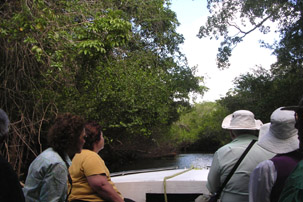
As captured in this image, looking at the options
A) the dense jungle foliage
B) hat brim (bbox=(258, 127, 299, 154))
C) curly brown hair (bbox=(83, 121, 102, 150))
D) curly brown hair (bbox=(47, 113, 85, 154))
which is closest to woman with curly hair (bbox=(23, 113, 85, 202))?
curly brown hair (bbox=(47, 113, 85, 154))

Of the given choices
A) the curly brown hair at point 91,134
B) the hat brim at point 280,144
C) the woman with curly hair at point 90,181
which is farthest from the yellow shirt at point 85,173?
the hat brim at point 280,144

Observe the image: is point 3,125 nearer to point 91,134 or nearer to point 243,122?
point 91,134

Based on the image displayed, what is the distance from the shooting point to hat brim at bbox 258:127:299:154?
1.99 metres

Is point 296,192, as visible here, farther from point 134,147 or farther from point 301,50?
point 134,147

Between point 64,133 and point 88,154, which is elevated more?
point 64,133

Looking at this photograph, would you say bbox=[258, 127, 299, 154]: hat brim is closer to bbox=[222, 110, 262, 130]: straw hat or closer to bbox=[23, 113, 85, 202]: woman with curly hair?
bbox=[222, 110, 262, 130]: straw hat

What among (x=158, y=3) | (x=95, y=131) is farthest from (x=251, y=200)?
(x=158, y=3)

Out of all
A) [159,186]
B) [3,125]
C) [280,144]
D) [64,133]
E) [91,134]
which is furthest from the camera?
[159,186]

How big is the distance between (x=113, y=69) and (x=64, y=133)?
25.5 feet

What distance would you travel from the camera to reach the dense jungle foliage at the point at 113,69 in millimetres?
6645

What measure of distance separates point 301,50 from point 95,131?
1530cm

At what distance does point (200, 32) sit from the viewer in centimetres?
1925

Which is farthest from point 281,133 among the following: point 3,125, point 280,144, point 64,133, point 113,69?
point 113,69

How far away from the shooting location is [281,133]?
2057 millimetres
